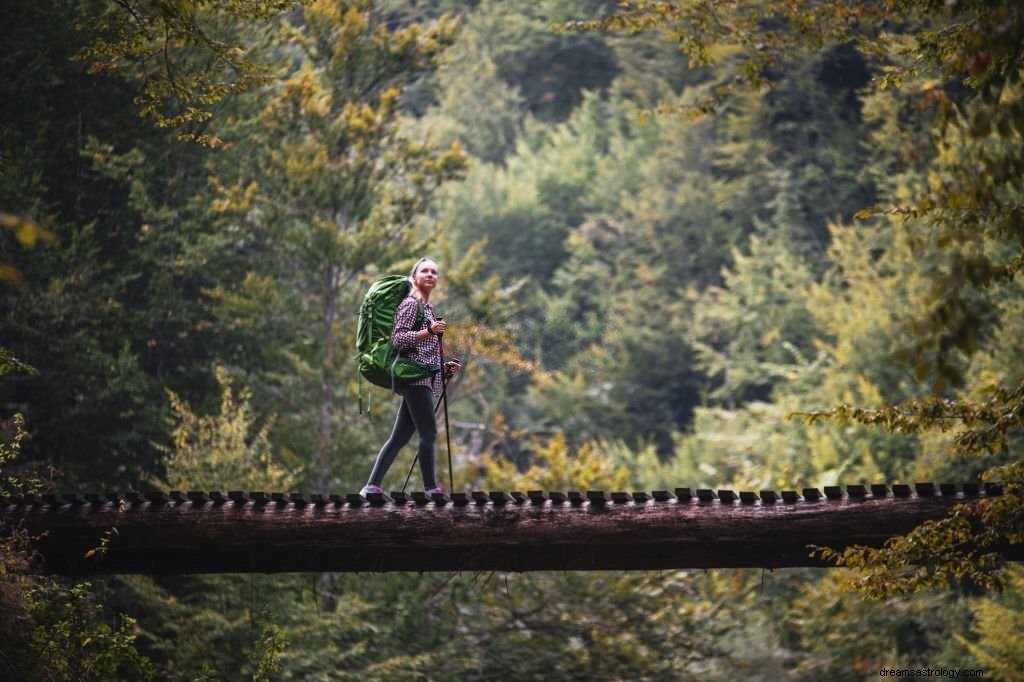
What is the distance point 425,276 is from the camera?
27.5 ft

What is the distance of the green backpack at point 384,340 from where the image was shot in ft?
27.3

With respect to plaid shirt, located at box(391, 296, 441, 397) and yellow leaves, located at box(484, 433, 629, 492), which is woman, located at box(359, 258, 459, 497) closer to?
plaid shirt, located at box(391, 296, 441, 397)

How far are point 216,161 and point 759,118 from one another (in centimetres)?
2183

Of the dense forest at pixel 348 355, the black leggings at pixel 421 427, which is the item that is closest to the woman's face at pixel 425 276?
the black leggings at pixel 421 427

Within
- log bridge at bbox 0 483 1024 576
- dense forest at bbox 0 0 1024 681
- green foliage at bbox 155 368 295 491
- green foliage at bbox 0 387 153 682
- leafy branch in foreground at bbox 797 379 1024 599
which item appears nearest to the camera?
leafy branch in foreground at bbox 797 379 1024 599

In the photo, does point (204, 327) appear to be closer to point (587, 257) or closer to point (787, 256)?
point (787, 256)

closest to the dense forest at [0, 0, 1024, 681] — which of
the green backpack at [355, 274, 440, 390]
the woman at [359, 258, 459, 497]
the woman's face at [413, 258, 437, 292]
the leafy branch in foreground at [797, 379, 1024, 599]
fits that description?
the leafy branch in foreground at [797, 379, 1024, 599]

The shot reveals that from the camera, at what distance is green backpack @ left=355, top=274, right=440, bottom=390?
27.3ft

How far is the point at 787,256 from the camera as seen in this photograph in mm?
34969

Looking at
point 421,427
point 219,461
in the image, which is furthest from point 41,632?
point 219,461

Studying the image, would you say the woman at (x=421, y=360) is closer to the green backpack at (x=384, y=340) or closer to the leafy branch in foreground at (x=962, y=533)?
the green backpack at (x=384, y=340)

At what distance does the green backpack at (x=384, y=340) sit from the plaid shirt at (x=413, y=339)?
0.03 metres

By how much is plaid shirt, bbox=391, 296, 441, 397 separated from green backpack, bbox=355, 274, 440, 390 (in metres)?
0.03

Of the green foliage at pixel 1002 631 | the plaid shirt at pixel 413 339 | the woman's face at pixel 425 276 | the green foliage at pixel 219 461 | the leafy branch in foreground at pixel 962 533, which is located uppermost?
the green foliage at pixel 219 461
